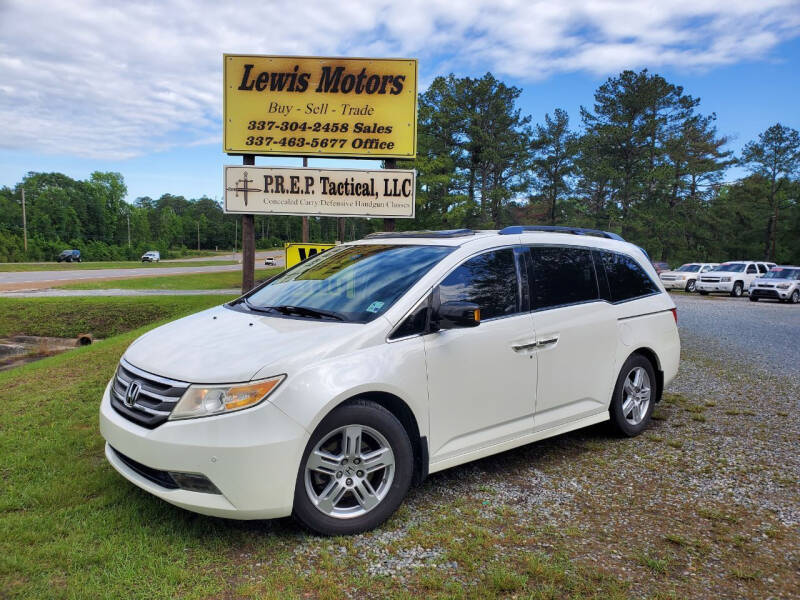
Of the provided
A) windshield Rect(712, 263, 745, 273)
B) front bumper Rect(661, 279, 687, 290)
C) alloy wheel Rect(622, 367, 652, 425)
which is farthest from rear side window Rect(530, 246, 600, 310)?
front bumper Rect(661, 279, 687, 290)

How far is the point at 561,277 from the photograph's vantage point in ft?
14.5

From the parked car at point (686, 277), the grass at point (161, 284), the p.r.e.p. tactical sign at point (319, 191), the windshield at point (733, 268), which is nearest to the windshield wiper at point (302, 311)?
the p.r.e.p. tactical sign at point (319, 191)

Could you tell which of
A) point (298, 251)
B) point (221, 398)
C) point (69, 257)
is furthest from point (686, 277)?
point (69, 257)

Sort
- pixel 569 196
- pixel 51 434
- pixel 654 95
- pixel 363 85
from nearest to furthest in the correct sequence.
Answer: pixel 51 434
pixel 363 85
pixel 654 95
pixel 569 196

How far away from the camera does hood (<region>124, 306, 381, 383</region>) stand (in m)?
2.95

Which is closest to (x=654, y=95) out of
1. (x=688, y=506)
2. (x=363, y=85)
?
(x=363, y=85)

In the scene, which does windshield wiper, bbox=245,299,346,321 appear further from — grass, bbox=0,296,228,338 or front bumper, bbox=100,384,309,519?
grass, bbox=0,296,228,338

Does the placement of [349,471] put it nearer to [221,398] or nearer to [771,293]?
[221,398]

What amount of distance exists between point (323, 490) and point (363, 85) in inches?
279

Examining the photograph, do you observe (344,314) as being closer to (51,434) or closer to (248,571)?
(248,571)

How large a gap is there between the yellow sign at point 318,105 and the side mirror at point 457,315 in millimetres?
5853

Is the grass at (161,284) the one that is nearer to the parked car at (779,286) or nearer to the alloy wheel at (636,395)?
the parked car at (779,286)

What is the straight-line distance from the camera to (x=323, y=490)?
309cm

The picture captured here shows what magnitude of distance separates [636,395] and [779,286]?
24710 millimetres
